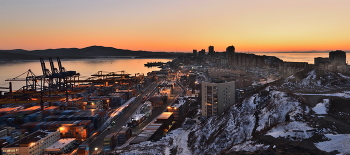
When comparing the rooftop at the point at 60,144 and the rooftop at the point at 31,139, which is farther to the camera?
the rooftop at the point at 60,144

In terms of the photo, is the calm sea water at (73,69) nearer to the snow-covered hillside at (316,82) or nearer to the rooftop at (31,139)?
the rooftop at (31,139)

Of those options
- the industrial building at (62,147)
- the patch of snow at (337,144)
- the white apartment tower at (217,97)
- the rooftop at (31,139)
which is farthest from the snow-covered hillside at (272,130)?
the rooftop at (31,139)

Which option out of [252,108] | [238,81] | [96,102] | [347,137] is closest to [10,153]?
[96,102]

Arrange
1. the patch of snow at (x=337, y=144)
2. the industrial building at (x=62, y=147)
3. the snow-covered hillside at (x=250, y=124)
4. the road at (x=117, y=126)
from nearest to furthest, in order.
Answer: the patch of snow at (x=337, y=144)
the snow-covered hillside at (x=250, y=124)
the industrial building at (x=62, y=147)
the road at (x=117, y=126)

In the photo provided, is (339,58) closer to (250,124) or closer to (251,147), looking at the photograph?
(250,124)

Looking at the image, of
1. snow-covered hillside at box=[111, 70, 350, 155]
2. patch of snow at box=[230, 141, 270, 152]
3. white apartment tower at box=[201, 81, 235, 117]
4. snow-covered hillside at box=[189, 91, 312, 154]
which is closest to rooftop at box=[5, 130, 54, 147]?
snow-covered hillside at box=[111, 70, 350, 155]

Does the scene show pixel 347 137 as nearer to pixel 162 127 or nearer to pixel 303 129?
pixel 303 129
